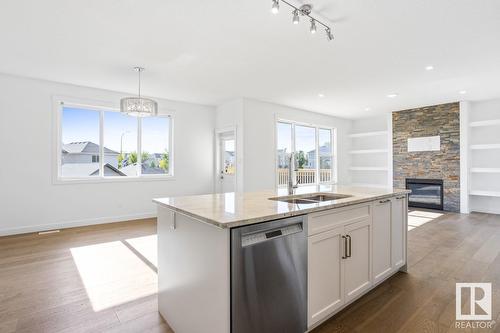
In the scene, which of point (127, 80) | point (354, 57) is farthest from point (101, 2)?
point (354, 57)

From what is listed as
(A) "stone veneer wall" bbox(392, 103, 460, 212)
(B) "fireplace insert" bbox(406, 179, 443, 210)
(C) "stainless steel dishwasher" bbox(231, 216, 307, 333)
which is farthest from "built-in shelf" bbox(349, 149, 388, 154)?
(C) "stainless steel dishwasher" bbox(231, 216, 307, 333)

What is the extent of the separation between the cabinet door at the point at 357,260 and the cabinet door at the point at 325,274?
0.09 meters

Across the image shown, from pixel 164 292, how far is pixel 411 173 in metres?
7.16

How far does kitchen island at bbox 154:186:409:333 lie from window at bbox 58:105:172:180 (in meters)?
3.86

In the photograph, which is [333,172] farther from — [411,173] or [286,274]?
[286,274]

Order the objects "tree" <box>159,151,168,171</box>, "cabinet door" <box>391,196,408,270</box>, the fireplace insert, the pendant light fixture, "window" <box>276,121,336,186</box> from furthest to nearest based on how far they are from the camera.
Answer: "window" <box>276,121,336,186</box>
the fireplace insert
"tree" <box>159,151,168,171</box>
the pendant light fixture
"cabinet door" <box>391,196,408,270</box>

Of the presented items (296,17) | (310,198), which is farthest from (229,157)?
(296,17)

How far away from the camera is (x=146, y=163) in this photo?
5.77 meters

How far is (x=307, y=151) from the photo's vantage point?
7.68 metres

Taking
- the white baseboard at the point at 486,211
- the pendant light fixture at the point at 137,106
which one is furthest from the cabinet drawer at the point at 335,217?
the white baseboard at the point at 486,211

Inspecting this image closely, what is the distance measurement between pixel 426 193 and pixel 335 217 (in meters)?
6.23

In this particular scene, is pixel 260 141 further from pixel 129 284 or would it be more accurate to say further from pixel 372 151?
pixel 129 284

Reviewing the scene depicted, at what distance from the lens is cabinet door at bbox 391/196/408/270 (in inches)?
106

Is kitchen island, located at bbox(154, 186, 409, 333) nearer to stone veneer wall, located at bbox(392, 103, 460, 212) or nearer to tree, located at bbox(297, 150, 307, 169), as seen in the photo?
tree, located at bbox(297, 150, 307, 169)
